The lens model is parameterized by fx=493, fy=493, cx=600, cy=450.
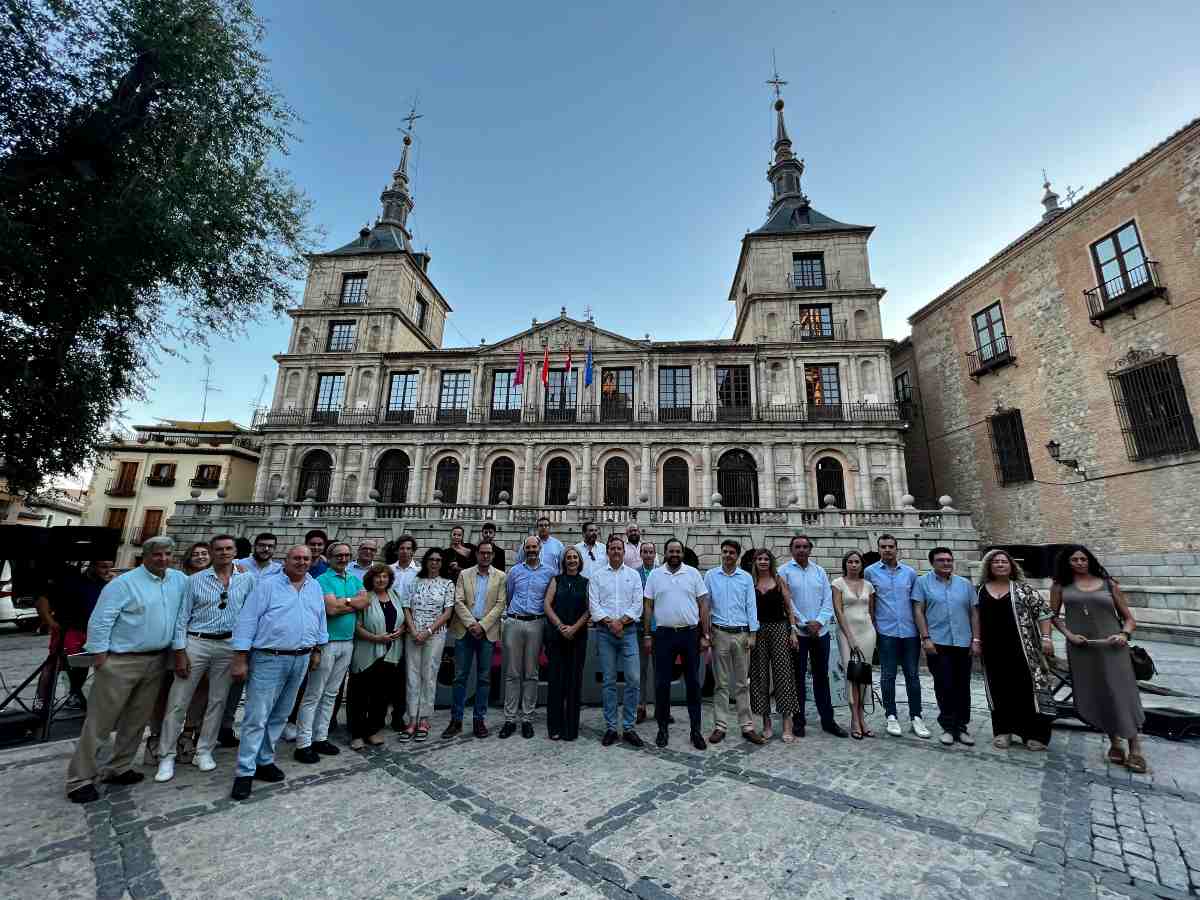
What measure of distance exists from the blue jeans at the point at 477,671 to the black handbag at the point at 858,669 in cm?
397

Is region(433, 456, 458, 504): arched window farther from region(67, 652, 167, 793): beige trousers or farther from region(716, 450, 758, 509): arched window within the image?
region(67, 652, 167, 793): beige trousers

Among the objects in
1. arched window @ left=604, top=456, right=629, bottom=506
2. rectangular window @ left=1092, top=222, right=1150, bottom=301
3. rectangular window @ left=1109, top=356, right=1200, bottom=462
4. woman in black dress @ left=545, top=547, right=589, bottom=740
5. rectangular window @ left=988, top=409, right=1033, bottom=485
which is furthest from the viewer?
arched window @ left=604, top=456, right=629, bottom=506

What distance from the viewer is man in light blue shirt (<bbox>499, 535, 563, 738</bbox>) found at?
5.47 m

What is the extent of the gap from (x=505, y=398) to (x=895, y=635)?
73.2ft

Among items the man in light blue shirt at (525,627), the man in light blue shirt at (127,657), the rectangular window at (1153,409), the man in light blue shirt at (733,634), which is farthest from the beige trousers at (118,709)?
the rectangular window at (1153,409)

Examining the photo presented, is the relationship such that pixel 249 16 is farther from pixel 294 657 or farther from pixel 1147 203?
pixel 1147 203

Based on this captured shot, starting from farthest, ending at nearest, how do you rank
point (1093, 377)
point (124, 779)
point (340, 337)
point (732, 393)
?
point (340, 337), point (732, 393), point (1093, 377), point (124, 779)

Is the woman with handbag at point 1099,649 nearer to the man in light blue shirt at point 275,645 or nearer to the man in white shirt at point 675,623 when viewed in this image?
the man in white shirt at point 675,623

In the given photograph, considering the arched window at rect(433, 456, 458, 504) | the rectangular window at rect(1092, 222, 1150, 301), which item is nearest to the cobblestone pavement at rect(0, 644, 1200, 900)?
the rectangular window at rect(1092, 222, 1150, 301)

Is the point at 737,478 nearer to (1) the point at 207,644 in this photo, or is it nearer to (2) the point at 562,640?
(2) the point at 562,640

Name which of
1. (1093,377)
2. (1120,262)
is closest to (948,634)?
(1093,377)

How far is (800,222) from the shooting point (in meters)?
27.9

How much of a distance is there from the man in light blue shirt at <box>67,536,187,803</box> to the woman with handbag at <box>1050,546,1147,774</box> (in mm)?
8070

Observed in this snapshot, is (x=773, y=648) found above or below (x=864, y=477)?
below
